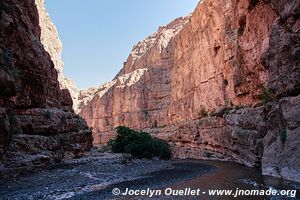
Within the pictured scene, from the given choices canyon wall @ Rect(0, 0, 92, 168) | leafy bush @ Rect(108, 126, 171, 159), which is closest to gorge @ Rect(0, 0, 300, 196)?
canyon wall @ Rect(0, 0, 92, 168)

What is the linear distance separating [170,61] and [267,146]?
84841mm

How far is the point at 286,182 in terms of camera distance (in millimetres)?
Answer: 16453

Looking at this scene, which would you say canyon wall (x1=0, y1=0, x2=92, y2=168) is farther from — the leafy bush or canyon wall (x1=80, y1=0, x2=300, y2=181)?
canyon wall (x1=80, y1=0, x2=300, y2=181)

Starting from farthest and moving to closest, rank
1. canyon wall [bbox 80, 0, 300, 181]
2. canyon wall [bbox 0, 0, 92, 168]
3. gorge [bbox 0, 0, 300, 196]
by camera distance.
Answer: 1. canyon wall [bbox 0, 0, 92, 168]
2. gorge [bbox 0, 0, 300, 196]
3. canyon wall [bbox 80, 0, 300, 181]

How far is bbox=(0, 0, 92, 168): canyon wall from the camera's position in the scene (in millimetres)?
21375

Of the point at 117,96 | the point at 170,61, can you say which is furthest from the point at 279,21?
the point at 117,96

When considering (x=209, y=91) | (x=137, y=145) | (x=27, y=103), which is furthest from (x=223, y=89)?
(x=27, y=103)

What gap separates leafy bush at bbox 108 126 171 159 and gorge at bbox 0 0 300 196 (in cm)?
548

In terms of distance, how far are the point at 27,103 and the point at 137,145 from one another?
20.6 metres

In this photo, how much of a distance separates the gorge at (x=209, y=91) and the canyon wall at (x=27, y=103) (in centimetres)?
10

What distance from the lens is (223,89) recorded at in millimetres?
52312

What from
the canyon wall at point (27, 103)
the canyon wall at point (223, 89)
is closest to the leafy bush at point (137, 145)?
the canyon wall at point (223, 89)

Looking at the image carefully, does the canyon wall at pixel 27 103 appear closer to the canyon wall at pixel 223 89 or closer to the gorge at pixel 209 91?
the gorge at pixel 209 91

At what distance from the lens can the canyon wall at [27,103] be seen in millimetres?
21375
